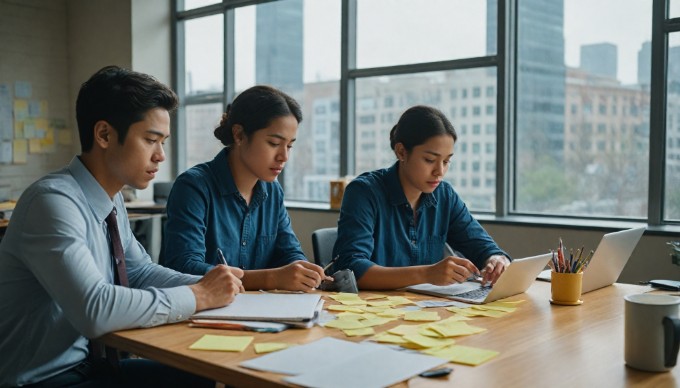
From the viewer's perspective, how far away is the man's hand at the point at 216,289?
1.55 meters

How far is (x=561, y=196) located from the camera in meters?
3.98

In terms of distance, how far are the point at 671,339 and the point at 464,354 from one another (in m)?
0.36

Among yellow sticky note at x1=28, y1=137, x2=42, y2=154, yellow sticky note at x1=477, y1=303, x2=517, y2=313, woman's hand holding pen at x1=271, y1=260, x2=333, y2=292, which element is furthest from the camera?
yellow sticky note at x1=28, y1=137, x2=42, y2=154

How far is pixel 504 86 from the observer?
4.10 meters

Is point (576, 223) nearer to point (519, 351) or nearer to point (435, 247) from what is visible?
point (435, 247)

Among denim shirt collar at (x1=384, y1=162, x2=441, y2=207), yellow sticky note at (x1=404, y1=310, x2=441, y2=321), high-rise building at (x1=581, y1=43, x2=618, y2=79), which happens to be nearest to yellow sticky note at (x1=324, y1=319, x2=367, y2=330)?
yellow sticky note at (x1=404, y1=310, x2=441, y2=321)

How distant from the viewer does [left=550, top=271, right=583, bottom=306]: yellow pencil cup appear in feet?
5.93

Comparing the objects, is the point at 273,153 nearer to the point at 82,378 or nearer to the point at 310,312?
the point at 310,312

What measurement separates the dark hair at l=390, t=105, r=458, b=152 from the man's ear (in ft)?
3.59

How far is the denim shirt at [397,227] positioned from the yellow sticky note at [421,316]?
52cm

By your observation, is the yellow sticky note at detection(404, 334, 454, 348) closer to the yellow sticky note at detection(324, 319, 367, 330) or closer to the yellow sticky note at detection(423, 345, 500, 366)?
the yellow sticky note at detection(423, 345, 500, 366)

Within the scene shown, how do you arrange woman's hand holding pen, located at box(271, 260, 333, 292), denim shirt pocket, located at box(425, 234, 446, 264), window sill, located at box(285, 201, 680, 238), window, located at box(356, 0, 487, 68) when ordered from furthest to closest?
window, located at box(356, 0, 487, 68) → window sill, located at box(285, 201, 680, 238) → denim shirt pocket, located at box(425, 234, 446, 264) → woman's hand holding pen, located at box(271, 260, 333, 292)

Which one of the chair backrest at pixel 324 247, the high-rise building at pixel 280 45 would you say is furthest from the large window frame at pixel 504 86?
the chair backrest at pixel 324 247

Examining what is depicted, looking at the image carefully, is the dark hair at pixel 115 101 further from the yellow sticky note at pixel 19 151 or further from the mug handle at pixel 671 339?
the yellow sticky note at pixel 19 151
